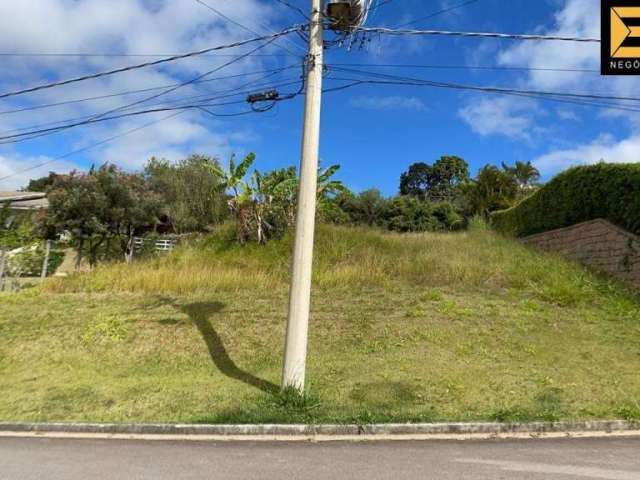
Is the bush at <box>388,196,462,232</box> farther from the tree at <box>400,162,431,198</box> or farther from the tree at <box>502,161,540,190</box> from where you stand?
the tree at <box>400,162,431,198</box>

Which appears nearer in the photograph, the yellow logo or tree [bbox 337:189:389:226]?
the yellow logo

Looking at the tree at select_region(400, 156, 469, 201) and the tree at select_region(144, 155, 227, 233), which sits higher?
the tree at select_region(400, 156, 469, 201)

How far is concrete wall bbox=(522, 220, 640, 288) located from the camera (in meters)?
12.2

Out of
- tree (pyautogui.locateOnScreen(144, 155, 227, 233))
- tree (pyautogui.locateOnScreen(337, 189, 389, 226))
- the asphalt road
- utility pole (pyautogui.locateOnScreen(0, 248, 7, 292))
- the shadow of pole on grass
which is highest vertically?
tree (pyautogui.locateOnScreen(337, 189, 389, 226))

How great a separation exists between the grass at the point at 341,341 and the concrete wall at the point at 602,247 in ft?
2.02

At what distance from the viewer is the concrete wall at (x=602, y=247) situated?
12206 millimetres

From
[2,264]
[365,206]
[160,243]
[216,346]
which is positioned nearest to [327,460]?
[216,346]

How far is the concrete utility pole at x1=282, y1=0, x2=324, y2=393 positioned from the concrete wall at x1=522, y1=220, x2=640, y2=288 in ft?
29.6

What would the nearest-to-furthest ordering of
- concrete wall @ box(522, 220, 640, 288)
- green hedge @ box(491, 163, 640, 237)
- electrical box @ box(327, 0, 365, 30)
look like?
electrical box @ box(327, 0, 365, 30) → concrete wall @ box(522, 220, 640, 288) → green hedge @ box(491, 163, 640, 237)

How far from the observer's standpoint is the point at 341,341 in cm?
997

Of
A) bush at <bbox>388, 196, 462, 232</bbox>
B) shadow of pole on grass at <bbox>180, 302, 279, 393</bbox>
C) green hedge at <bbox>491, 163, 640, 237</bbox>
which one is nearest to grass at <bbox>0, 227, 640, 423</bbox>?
shadow of pole on grass at <bbox>180, 302, 279, 393</bbox>

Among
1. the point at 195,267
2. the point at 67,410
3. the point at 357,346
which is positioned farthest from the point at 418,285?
the point at 67,410

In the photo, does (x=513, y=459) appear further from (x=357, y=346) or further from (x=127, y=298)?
(x=127, y=298)

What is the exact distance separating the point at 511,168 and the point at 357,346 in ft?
110
